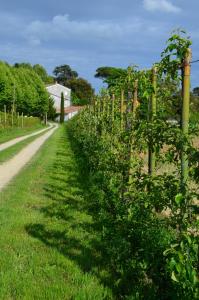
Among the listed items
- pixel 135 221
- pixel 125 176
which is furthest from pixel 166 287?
pixel 125 176

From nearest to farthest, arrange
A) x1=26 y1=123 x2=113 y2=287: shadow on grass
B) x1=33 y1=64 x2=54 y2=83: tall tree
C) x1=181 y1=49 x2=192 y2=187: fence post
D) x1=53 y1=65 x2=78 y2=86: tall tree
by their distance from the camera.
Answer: x1=181 y1=49 x2=192 y2=187: fence post, x1=26 y1=123 x2=113 y2=287: shadow on grass, x1=33 y1=64 x2=54 y2=83: tall tree, x1=53 y1=65 x2=78 y2=86: tall tree

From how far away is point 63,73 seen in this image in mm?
179875

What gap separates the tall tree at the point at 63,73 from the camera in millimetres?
178100

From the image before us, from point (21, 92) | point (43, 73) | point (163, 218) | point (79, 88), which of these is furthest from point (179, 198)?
point (43, 73)

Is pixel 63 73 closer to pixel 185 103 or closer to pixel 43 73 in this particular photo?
pixel 43 73

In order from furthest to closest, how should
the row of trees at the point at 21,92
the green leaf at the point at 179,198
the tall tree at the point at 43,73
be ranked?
the tall tree at the point at 43,73 → the row of trees at the point at 21,92 → the green leaf at the point at 179,198

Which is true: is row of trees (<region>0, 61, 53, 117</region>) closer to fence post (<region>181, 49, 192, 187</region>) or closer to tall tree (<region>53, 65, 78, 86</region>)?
fence post (<region>181, 49, 192, 187</region>)

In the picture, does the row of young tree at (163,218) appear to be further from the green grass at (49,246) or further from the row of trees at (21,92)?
the row of trees at (21,92)

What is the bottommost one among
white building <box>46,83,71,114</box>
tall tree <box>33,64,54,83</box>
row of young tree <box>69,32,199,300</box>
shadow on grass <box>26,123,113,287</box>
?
shadow on grass <box>26,123,113,287</box>

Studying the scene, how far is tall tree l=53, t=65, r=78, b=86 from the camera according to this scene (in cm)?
17810

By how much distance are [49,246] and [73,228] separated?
1.07 m

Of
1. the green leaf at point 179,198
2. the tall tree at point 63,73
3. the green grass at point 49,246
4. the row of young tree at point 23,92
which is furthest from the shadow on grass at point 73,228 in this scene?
the tall tree at point 63,73

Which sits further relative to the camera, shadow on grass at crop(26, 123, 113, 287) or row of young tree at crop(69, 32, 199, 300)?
shadow on grass at crop(26, 123, 113, 287)

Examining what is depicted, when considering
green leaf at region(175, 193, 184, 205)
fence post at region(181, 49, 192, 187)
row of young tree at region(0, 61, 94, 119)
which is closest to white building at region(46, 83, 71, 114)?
row of young tree at region(0, 61, 94, 119)
